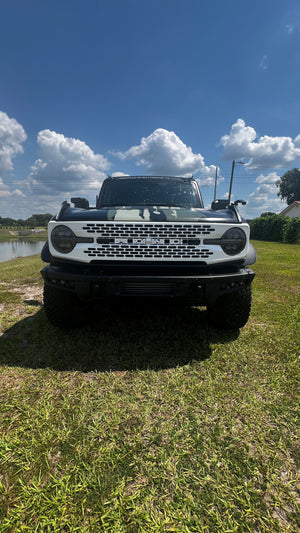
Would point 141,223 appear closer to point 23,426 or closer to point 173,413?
point 173,413

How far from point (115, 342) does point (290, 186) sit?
220ft

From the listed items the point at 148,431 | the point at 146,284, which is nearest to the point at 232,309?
the point at 146,284

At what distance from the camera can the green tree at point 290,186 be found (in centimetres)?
5644

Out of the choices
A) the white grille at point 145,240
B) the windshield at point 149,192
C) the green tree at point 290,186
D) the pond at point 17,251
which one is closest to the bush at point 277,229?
the windshield at point 149,192

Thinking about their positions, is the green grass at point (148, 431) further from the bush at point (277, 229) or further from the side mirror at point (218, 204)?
the bush at point (277, 229)

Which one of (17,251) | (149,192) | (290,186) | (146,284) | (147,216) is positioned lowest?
(17,251)

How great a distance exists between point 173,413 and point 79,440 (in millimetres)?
596

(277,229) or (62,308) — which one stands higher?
(277,229)

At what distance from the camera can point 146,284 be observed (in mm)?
2064

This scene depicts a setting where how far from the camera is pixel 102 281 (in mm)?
2023

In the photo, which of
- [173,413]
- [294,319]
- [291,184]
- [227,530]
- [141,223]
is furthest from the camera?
[291,184]

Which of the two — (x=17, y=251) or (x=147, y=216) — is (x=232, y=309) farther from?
(x=17, y=251)

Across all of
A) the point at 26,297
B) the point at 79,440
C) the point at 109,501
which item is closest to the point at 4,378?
the point at 79,440

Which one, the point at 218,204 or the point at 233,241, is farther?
the point at 218,204
